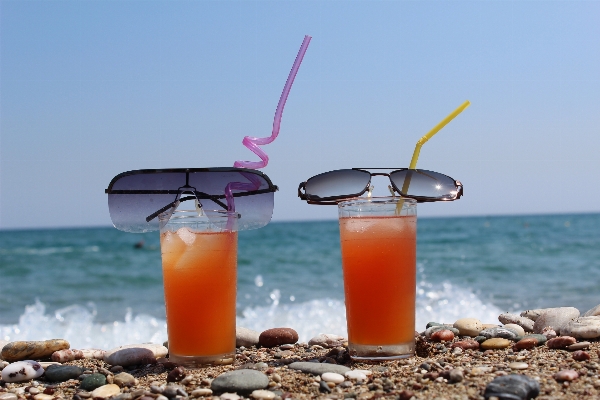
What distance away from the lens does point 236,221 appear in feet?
11.3

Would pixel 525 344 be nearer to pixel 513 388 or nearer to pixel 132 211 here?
pixel 513 388

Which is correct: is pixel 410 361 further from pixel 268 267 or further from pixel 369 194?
pixel 268 267

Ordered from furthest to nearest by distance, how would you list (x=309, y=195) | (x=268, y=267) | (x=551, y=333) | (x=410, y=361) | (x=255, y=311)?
1. (x=268, y=267)
2. (x=255, y=311)
3. (x=551, y=333)
4. (x=309, y=195)
5. (x=410, y=361)

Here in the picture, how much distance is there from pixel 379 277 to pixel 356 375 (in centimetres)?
51

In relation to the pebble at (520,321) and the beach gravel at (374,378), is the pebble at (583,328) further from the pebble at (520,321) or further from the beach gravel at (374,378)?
the pebble at (520,321)

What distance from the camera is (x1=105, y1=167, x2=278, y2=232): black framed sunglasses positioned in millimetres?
3555

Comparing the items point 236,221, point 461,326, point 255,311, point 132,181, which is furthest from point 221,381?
point 255,311

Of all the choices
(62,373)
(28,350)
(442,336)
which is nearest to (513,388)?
(442,336)

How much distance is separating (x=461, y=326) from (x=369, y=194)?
49.3 inches

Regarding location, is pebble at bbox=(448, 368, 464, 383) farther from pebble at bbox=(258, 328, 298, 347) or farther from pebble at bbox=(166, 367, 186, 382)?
pebble at bbox=(258, 328, 298, 347)

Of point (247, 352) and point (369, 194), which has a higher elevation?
point (369, 194)

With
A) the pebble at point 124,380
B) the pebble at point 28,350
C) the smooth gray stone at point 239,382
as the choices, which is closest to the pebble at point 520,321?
the smooth gray stone at point 239,382

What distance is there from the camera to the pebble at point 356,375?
2947 mm

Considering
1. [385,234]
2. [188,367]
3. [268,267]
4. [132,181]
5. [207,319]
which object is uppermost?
[132,181]
